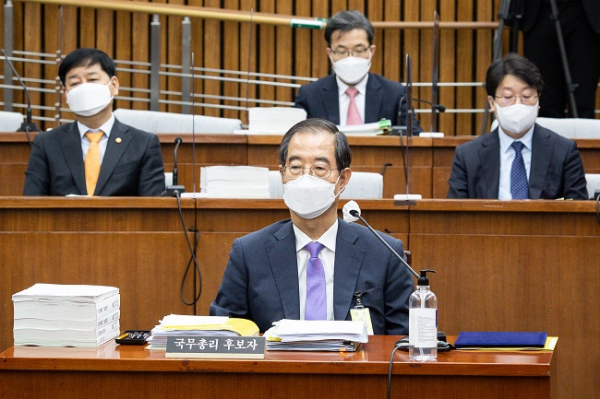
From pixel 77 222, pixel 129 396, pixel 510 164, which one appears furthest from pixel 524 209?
pixel 129 396

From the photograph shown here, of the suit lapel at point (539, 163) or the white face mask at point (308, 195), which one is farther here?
the suit lapel at point (539, 163)

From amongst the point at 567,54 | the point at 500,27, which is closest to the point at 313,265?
the point at 567,54

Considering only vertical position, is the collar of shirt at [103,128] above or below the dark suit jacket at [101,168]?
above

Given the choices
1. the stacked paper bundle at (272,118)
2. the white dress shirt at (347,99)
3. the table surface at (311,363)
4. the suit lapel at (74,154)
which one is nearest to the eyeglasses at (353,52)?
the white dress shirt at (347,99)

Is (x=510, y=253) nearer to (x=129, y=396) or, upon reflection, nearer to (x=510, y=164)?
(x=510, y=164)

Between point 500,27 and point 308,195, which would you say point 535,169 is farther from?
point 500,27

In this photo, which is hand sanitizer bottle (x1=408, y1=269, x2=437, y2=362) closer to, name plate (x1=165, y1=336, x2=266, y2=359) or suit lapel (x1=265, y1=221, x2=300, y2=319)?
name plate (x1=165, y1=336, x2=266, y2=359)

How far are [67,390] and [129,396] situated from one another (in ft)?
0.49

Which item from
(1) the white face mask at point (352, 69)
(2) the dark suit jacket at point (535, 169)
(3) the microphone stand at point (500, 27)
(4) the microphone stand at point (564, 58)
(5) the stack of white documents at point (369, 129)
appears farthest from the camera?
(3) the microphone stand at point (500, 27)

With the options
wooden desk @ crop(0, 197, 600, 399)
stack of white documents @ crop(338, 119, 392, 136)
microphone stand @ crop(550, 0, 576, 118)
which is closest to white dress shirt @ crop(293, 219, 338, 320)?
wooden desk @ crop(0, 197, 600, 399)

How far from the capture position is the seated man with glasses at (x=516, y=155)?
4656mm

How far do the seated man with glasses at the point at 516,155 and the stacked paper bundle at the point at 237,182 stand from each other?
104cm

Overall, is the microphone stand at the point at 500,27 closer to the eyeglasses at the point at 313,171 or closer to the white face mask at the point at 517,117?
the white face mask at the point at 517,117

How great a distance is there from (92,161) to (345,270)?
7.04 ft
